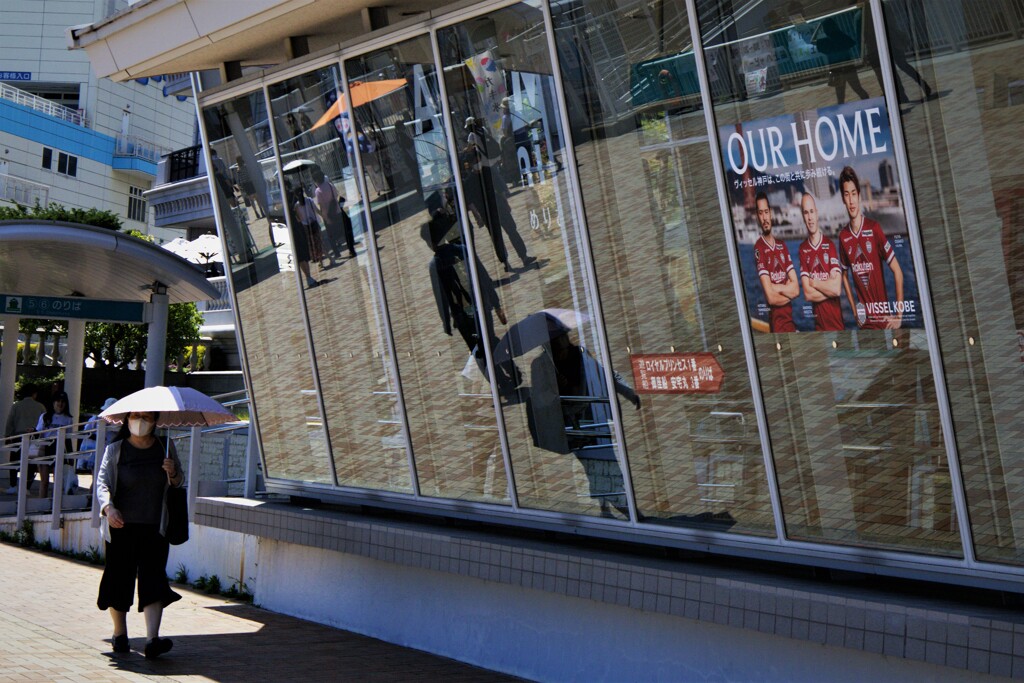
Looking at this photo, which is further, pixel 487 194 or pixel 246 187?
pixel 246 187

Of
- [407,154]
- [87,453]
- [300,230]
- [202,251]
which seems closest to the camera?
[407,154]

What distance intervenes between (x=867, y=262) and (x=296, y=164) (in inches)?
233

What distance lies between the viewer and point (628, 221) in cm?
766

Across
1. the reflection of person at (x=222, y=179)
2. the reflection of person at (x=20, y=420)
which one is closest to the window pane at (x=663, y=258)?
the reflection of person at (x=222, y=179)

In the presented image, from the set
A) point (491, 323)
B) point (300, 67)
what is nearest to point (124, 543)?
point (491, 323)

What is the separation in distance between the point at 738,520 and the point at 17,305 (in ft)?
45.0

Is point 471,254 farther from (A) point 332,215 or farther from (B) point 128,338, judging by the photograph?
(B) point 128,338

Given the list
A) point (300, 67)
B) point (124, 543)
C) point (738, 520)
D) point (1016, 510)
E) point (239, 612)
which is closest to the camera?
Result: point (1016, 510)

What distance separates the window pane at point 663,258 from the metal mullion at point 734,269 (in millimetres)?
60

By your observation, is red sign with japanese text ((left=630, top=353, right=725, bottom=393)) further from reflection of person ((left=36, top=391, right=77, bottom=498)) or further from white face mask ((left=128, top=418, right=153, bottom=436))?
reflection of person ((left=36, top=391, right=77, bottom=498))

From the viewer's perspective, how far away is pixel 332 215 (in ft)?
34.0

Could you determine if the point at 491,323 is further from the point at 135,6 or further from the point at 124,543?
the point at 135,6

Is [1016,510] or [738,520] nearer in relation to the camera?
[1016,510]

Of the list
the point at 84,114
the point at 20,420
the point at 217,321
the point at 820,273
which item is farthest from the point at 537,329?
the point at 84,114
